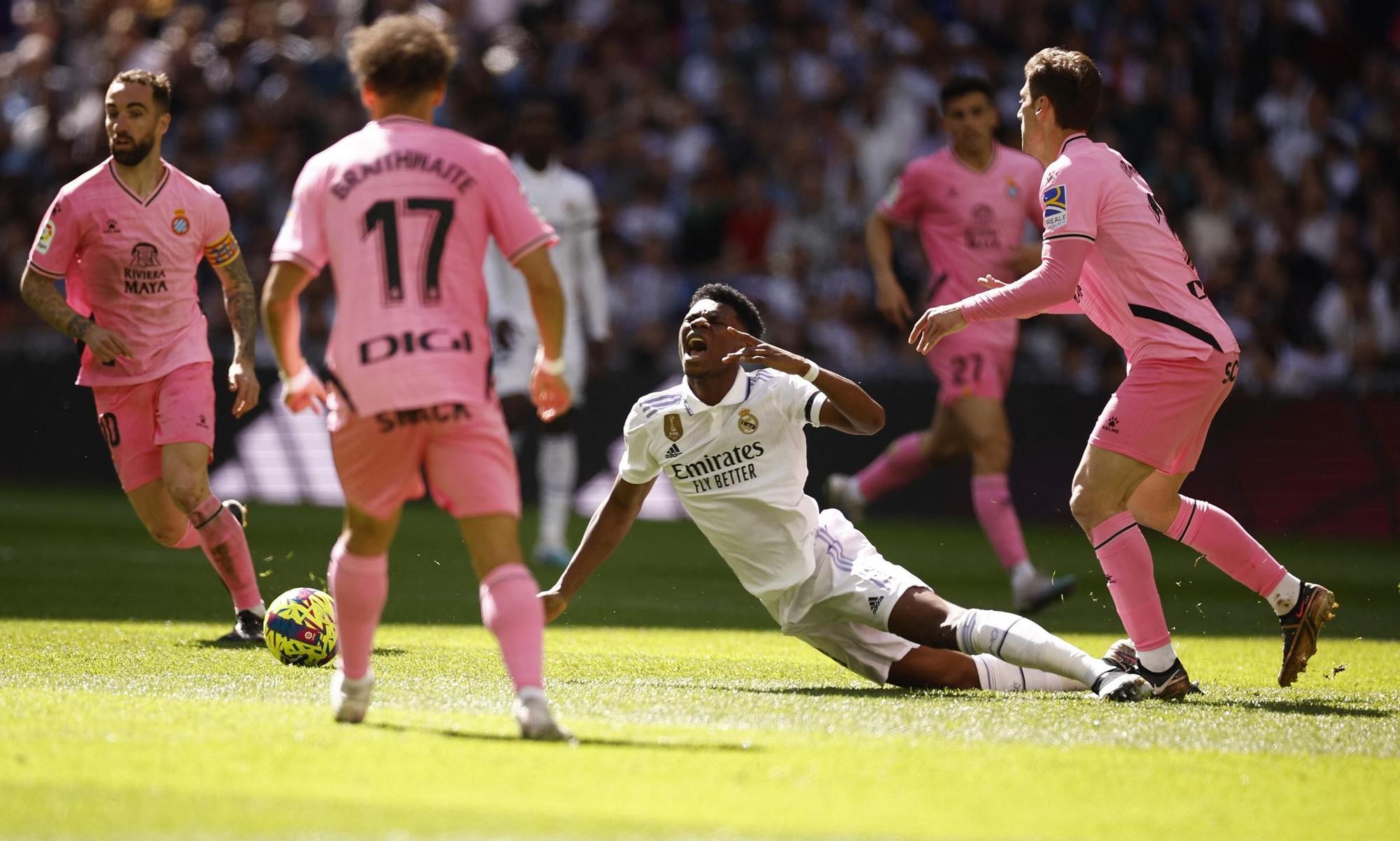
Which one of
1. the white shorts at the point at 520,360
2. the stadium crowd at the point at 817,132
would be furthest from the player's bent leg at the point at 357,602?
the stadium crowd at the point at 817,132

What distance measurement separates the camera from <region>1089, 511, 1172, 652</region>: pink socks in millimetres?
6863

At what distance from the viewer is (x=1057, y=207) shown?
265 inches

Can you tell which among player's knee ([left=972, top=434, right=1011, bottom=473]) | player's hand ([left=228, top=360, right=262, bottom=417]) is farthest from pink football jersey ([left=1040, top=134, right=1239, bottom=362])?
player's knee ([left=972, top=434, right=1011, bottom=473])

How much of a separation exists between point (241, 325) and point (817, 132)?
1121cm

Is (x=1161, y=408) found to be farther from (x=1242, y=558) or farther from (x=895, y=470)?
(x=895, y=470)

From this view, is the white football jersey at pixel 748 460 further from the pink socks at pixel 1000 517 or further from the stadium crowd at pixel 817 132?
the stadium crowd at pixel 817 132

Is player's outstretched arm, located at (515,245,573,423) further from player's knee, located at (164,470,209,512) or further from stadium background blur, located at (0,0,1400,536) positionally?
stadium background blur, located at (0,0,1400,536)

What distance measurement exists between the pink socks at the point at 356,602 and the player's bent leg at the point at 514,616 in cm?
37

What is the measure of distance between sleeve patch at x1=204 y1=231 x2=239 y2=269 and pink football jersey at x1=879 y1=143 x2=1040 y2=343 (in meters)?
4.35

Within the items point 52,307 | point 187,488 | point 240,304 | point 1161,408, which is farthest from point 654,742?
point 52,307

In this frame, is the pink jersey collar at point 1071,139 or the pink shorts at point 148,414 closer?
the pink jersey collar at point 1071,139

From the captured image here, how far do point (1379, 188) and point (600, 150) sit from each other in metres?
7.75

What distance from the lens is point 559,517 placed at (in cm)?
1247

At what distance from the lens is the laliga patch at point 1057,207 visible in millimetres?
6691
